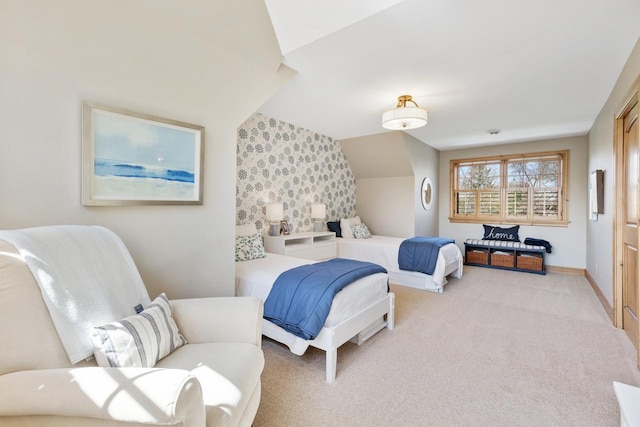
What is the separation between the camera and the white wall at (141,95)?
142 centimetres

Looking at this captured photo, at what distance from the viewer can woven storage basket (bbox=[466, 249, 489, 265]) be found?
18.1 feet

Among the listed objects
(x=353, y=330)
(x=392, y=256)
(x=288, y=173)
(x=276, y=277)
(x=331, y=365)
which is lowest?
(x=331, y=365)

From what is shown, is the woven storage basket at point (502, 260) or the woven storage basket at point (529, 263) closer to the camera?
the woven storage basket at point (529, 263)

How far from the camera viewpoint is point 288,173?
14.6ft

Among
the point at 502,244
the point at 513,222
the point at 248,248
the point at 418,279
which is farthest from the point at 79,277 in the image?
the point at 513,222

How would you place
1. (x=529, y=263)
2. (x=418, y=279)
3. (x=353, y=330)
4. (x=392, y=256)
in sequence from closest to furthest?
(x=353, y=330)
(x=418, y=279)
(x=392, y=256)
(x=529, y=263)

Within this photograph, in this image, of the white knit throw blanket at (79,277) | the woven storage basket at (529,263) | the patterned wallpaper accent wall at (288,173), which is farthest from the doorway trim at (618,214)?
the white knit throw blanket at (79,277)

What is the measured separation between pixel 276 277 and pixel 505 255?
4.81 m

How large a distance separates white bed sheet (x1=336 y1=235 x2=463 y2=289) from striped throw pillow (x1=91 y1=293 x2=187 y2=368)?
3405mm

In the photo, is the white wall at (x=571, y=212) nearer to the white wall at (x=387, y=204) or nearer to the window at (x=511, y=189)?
the window at (x=511, y=189)

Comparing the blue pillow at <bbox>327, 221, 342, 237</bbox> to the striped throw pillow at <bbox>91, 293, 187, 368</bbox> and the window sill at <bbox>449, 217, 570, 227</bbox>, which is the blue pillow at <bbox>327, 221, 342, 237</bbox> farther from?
the striped throw pillow at <bbox>91, 293, 187, 368</bbox>

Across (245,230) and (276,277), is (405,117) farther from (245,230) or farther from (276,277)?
(245,230)

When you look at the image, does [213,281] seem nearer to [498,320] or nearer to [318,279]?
[318,279]

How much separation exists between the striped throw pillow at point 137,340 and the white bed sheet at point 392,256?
3.41 meters
